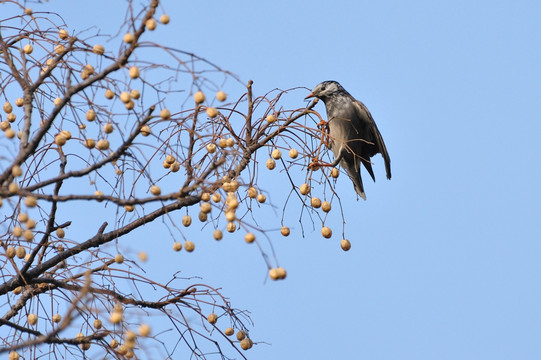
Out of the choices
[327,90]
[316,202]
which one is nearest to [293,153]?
[316,202]

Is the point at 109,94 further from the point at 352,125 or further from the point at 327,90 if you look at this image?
the point at 327,90

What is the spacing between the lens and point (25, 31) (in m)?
Answer: 4.73

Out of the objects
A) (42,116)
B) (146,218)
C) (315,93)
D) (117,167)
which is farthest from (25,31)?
(315,93)

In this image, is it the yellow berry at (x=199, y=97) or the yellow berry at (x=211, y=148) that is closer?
the yellow berry at (x=199, y=97)

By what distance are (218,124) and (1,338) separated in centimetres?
181

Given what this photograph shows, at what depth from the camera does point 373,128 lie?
7.92 meters

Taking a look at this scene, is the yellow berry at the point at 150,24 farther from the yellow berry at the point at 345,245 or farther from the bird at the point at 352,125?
the bird at the point at 352,125

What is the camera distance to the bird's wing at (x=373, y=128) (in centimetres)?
756

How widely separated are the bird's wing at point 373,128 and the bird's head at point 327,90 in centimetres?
22

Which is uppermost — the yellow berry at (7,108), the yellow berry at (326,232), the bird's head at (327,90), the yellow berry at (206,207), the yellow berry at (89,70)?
the bird's head at (327,90)

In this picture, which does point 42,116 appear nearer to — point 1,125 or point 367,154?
point 1,125

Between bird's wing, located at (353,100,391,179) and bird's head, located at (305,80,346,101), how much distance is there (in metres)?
0.22

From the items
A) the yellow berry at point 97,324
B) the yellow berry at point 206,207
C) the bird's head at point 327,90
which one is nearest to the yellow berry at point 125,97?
the yellow berry at point 206,207

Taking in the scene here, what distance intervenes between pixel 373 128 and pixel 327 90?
2.19 feet
